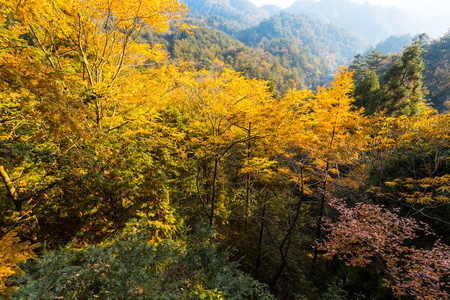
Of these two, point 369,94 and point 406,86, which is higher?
point 406,86

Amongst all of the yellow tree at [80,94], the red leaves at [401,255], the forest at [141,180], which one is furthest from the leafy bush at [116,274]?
the red leaves at [401,255]

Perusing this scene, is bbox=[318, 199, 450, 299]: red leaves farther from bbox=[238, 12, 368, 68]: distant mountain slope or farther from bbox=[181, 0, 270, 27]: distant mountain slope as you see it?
bbox=[181, 0, 270, 27]: distant mountain slope

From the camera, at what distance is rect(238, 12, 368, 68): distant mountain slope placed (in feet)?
413

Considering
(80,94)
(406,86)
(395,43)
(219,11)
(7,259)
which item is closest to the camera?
(7,259)

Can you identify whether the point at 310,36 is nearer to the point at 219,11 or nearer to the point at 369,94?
the point at 219,11

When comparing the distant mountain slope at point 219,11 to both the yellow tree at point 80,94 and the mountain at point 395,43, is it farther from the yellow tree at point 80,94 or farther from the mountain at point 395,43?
the yellow tree at point 80,94

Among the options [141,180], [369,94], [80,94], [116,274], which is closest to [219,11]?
[369,94]

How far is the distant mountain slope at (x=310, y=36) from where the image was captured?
126000 millimetres

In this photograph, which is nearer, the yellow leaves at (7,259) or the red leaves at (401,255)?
the yellow leaves at (7,259)

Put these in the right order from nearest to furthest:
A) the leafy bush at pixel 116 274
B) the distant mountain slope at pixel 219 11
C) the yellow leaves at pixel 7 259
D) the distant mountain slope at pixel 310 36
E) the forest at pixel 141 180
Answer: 1. the yellow leaves at pixel 7 259
2. the leafy bush at pixel 116 274
3. the forest at pixel 141 180
4. the distant mountain slope at pixel 310 36
5. the distant mountain slope at pixel 219 11

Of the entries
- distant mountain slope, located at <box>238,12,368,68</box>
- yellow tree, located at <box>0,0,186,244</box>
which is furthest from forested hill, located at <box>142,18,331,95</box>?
distant mountain slope, located at <box>238,12,368,68</box>

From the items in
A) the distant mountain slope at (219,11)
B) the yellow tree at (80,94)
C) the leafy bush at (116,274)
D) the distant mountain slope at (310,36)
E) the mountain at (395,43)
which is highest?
the distant mountain slope at (219,11)

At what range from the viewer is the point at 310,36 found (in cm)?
13688

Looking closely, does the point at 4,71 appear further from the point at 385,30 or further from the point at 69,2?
the point at 385,30
